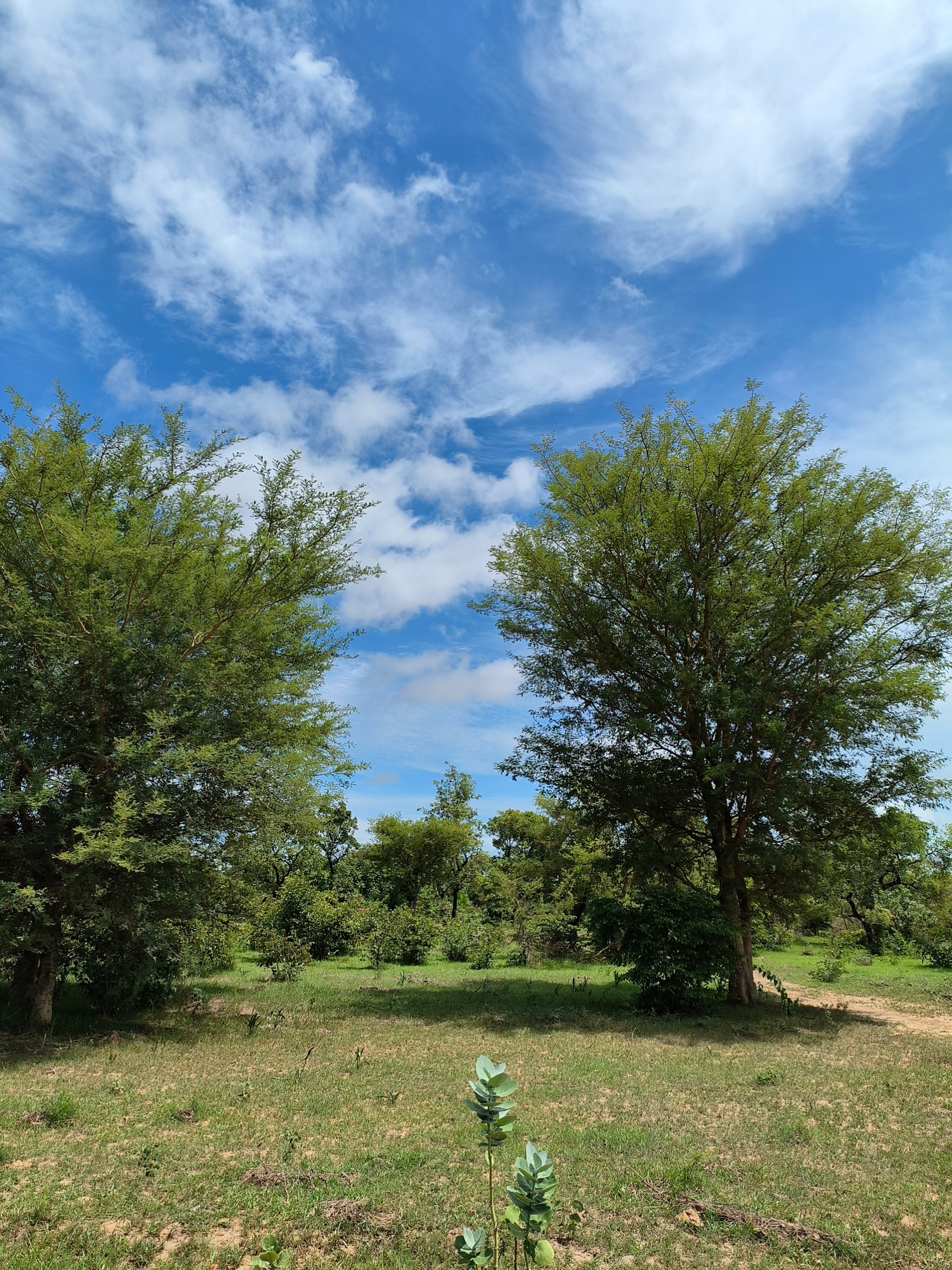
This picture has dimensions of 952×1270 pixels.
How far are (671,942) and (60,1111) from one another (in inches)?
409

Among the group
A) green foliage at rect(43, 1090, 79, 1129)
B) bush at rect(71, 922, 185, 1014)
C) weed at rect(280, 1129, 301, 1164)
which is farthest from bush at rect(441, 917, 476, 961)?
weed at rect(280, 1129, 301, 1164)

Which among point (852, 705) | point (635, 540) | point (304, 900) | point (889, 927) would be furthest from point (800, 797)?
point (889, 927)

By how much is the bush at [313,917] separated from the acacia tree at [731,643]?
9.16m

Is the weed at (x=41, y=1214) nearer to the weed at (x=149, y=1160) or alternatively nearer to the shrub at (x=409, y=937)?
the weed at (x=149, y=1160)

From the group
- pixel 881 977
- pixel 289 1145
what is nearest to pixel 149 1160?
pixel 289 1145

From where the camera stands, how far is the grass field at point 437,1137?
4.30 metres

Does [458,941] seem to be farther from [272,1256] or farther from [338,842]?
[272,1256]

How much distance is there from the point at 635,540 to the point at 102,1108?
12732 millimetres

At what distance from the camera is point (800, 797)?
520 inches

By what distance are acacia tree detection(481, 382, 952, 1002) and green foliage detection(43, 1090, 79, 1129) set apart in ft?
34.2

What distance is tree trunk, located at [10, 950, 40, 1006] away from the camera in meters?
11.7

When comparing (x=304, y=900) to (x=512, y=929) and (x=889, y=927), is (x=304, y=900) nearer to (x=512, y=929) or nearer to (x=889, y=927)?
(x=512, y=929)

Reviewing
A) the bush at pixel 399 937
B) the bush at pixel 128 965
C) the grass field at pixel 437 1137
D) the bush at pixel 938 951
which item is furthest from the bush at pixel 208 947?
the bush at pixel 938 951

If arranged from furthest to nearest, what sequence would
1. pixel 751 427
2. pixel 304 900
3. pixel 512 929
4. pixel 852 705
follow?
pixel 512 929 < pixel 304 900 < pixel 751 427 < pixel 852 705
